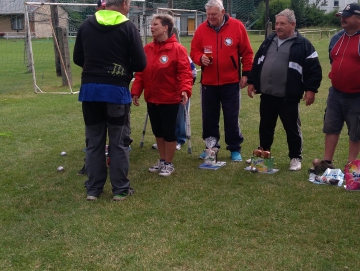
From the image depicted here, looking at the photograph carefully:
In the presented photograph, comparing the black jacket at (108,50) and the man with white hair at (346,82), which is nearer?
the black jacket at (108,50)

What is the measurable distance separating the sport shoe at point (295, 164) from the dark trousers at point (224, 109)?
782 millimetres

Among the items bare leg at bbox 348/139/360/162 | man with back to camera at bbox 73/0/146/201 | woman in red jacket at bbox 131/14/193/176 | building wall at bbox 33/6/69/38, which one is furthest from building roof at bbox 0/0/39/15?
bare leg at bbox 348/139/360/162

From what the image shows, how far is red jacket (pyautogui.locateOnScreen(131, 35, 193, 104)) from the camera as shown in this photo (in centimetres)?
569

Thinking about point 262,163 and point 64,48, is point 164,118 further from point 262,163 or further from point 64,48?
point 64,48

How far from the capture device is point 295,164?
6020 mm

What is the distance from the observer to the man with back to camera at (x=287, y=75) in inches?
222

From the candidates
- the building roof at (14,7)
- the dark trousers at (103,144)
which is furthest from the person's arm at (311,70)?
the building roof at (14,7)

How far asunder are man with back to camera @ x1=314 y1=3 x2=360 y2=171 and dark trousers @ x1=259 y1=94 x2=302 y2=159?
37cm

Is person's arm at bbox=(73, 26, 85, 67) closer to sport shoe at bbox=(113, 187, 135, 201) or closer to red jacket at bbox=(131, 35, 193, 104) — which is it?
red jacket at bbox=(131, 35, 193, 104)

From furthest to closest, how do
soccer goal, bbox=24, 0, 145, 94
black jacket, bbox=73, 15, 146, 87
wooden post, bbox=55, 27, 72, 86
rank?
1. wooden post, bbox=55, 27, 72, 86
2. soccer goal, bbox=24, 0, 145, 94
3. black jacket, bbox=73, 15, 146, 87

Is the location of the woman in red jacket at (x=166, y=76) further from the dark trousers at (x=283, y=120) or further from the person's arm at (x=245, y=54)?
the dark trousers at (x=283, y=120)

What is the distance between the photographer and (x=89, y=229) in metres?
4.25

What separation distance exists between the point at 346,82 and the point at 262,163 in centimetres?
133

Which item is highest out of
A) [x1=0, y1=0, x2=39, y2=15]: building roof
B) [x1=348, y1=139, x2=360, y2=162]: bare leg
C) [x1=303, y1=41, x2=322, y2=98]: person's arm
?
[x1=0, y1=0, x2=39, y2=15]: building roof
